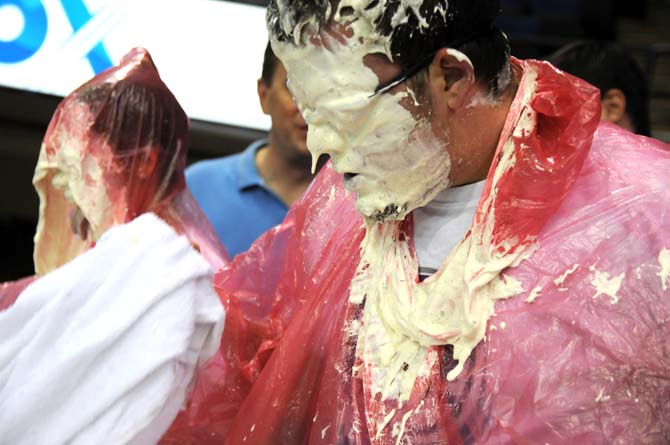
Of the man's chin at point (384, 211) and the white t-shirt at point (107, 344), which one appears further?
the man's chin at point (384, 211)

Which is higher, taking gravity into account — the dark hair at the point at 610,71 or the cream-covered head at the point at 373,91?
the cream-covered head at the point at 373,91

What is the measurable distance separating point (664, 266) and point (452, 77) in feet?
1.04

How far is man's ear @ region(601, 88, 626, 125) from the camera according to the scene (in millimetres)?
2238

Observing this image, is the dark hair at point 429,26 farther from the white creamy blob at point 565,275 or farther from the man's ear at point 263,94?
the man's ear at point 263,94

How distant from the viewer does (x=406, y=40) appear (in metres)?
1.19

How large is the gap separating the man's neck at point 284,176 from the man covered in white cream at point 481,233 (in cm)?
107

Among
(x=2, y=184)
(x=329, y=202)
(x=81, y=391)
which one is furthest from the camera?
(x=2, y=184)

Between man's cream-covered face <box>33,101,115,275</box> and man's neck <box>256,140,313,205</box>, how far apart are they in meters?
0.66

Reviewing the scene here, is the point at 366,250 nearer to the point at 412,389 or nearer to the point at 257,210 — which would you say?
the point at 412,389

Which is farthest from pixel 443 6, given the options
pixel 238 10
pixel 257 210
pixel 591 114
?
pixel 238 10

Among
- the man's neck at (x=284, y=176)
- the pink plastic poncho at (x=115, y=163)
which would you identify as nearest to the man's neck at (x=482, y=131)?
the pink plastic poncho at (x=115, y=163)

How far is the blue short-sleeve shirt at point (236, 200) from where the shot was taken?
241cm

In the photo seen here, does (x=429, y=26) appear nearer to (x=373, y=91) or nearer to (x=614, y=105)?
(x=373, y=91)

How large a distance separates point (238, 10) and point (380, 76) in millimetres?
1885
